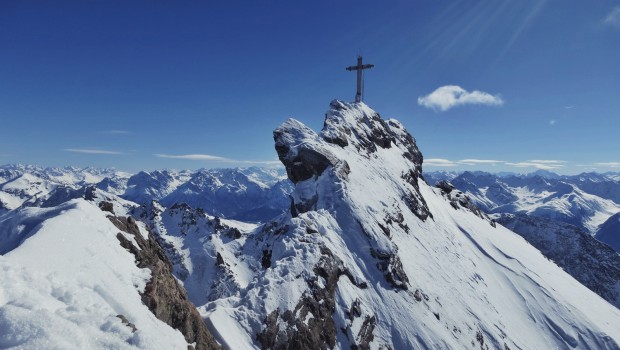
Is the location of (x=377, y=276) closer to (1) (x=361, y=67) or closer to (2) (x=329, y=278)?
(2) (x=329, y=278)

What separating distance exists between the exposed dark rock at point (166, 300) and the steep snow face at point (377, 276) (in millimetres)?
2772

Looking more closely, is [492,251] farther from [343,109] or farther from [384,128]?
[343,109]

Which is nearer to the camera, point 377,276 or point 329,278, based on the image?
point 329,278

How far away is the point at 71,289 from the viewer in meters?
12.4

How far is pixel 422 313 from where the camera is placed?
114ft

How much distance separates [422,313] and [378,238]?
833cm

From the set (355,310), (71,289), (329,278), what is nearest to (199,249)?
(329,278)

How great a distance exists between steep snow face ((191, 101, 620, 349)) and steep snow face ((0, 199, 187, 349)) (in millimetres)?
7436

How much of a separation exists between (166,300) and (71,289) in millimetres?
4911

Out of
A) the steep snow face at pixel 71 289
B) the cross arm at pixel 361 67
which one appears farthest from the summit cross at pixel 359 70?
the steep snow face at pixel 71 289

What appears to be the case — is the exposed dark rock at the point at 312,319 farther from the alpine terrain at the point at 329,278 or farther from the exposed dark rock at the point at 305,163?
the exposed dark rock at the point at 305,163

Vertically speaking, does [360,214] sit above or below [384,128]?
below

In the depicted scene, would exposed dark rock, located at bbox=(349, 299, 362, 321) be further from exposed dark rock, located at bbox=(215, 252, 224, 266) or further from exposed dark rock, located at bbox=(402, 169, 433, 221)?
exposed dark rock, located at bbox=(215, 252, 224, 266)

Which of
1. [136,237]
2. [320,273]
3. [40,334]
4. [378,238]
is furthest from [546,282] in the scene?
[40,334]
